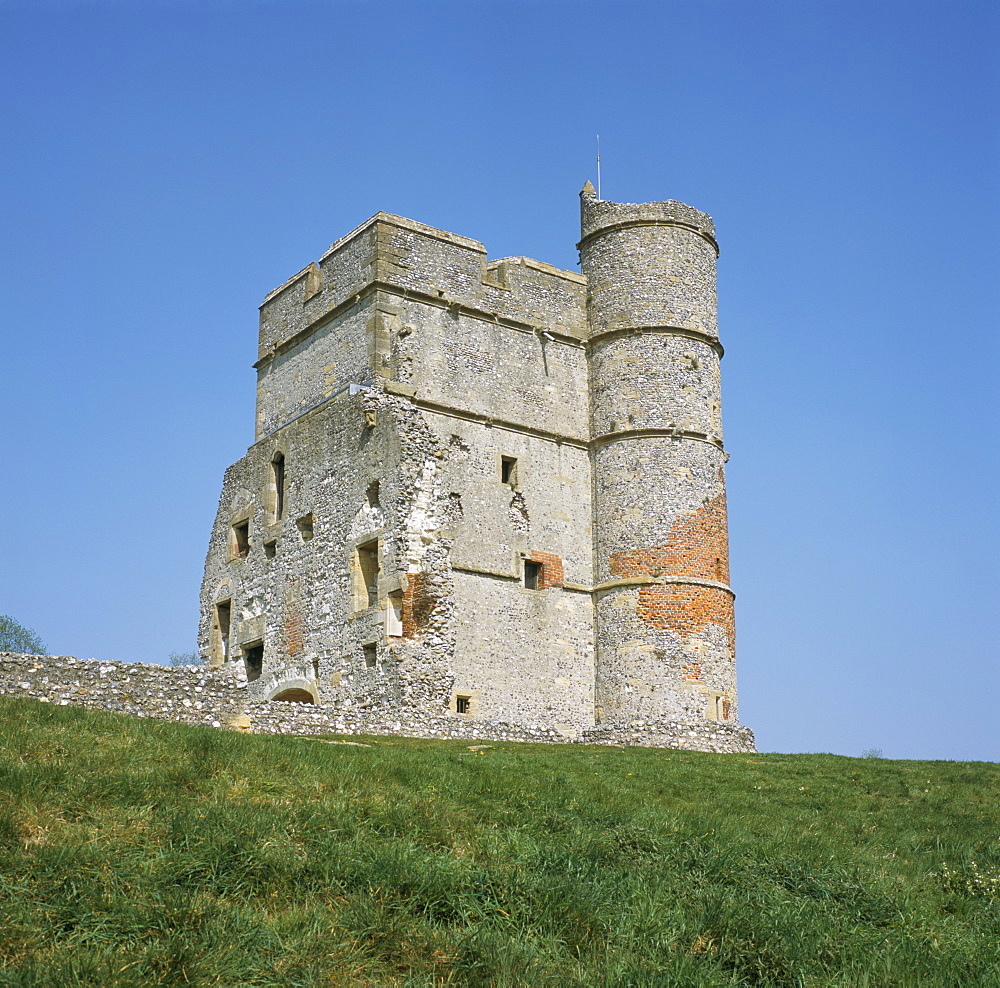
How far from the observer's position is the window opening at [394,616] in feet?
87.0

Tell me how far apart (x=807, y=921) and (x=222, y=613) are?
25150 millimetres

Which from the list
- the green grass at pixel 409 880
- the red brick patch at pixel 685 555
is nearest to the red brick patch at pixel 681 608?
the red brick patch at pixel 685 555

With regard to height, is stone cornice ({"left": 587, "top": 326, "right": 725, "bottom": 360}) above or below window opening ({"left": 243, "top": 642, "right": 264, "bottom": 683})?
above

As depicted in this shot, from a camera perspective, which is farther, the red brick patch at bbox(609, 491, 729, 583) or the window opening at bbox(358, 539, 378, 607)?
the red brick patch at bbox(609, 491, 729, 583)

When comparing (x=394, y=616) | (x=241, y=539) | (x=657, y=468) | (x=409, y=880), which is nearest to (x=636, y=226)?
(x=657, y=468)

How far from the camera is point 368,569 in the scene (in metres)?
28.2

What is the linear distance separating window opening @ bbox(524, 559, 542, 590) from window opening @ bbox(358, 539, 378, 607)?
406cm

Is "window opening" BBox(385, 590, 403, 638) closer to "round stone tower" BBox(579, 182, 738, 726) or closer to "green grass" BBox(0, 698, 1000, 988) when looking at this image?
"round stone tower" BBox(579, 182, 738, 726)

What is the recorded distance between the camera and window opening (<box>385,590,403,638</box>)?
87.0ft

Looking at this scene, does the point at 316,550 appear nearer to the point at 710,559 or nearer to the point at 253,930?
the point at 710,559

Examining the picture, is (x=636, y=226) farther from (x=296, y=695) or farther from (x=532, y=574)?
(x=296, y=695)

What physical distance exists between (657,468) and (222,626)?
1230 centimetres

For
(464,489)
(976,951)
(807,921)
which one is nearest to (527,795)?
(807,921)

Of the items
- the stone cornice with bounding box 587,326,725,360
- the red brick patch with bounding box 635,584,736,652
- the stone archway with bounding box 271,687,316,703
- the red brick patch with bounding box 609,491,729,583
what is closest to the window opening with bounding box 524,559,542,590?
the red brick patch with bounding box 609,491,729,583
